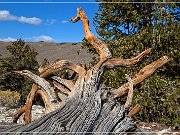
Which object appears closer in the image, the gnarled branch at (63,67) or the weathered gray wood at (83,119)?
the weathered gray wood at (83,119)

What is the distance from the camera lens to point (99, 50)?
4.73 m

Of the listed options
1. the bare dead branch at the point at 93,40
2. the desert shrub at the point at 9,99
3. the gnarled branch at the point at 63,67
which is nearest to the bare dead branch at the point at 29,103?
the gnarled branch at the point at 63,67

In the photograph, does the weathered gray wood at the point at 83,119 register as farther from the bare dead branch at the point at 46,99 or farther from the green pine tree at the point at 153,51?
the green pine tree at the point at 153,51

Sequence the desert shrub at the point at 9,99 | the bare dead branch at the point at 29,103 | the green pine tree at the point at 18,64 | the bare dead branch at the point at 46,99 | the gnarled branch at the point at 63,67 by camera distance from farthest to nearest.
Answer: the green pine tree at the point at 18,64 → the desert shrub at the point at 9,99 → the bare dead branch at the point at 29,103 → the gnarled branch at the point at 63,67 → the bare dead branch at the point at 46,99

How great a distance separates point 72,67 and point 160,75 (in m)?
6.27

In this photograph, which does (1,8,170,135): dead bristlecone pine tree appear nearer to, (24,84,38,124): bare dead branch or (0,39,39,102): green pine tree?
(24,84,38,124): bare dead branch

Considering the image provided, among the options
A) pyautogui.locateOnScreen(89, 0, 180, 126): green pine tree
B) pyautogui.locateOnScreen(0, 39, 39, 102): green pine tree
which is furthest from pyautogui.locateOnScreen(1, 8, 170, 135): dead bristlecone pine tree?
pyautogui.locateOnScreen(0, 39, 39, 102): green pine tree

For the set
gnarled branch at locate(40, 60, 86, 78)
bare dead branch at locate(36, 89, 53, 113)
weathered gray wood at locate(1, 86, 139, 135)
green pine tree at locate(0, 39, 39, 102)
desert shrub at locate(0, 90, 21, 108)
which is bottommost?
weathered gray wood at locate(1, 86, 139, 135)

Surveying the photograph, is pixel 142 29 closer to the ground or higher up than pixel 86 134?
higher up

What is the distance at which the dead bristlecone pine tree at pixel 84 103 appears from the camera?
3262 millimetres

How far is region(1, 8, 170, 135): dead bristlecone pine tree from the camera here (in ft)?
10.7

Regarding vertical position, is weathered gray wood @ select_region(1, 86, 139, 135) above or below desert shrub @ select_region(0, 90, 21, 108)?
below

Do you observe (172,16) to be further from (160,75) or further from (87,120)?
(87,120)

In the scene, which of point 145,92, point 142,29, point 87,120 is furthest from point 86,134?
point 142,29
